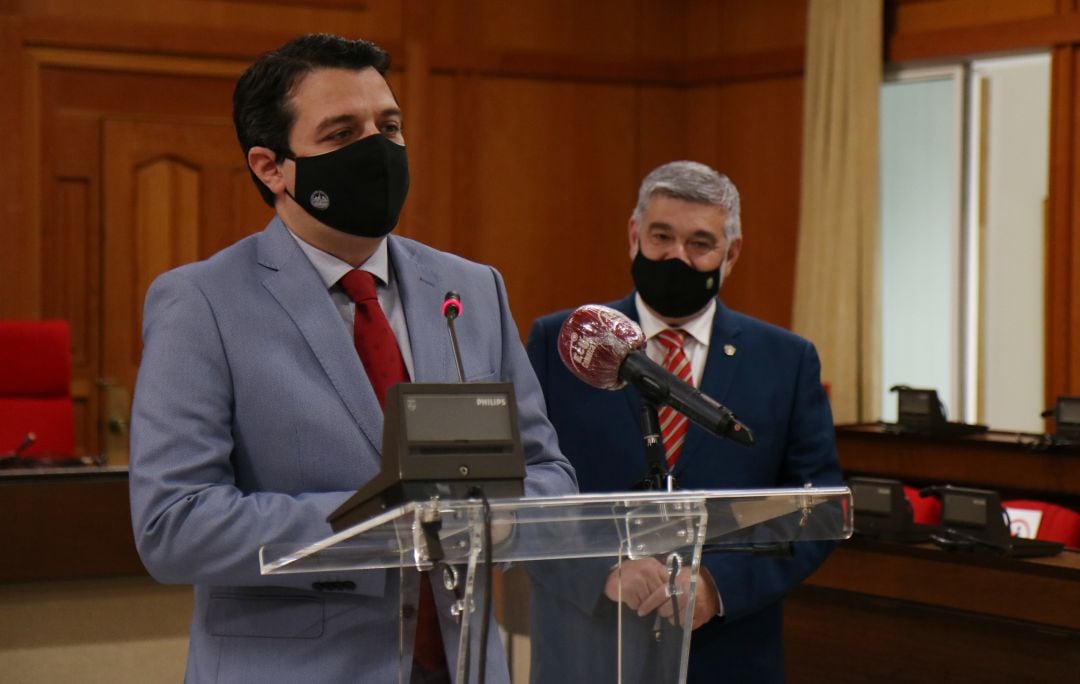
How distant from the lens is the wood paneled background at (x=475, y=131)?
664cm

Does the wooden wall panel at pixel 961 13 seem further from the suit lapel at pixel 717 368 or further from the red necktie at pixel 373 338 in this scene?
the red necktie at pixel 373 338

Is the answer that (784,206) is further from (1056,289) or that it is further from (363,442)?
(363,442)

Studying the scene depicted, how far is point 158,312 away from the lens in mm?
1746

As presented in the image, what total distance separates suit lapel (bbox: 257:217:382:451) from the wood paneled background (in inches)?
197

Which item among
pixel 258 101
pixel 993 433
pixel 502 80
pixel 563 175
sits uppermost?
pixel 502 80

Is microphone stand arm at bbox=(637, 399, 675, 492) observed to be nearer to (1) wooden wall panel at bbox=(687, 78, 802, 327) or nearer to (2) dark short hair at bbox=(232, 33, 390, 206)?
(2) dark short hair at bbox=(232, 33, 390, 206)

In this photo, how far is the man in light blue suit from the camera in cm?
163

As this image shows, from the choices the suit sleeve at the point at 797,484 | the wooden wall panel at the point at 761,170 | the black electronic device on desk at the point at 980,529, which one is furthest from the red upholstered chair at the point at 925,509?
the wooden wall panel at the point at 761,170

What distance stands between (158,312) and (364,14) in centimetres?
580

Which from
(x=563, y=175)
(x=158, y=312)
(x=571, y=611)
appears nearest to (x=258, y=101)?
(x=158, y=312)

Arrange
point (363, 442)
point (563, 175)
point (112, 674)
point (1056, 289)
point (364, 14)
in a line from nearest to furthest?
point (363, 442), point (112, 674), point (1056, 289), point (364, 14), point (563, 175)

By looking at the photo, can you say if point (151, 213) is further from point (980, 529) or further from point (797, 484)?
point (797, 484)

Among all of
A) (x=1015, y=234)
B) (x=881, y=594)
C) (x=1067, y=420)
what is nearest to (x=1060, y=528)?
(x=881, y=594)

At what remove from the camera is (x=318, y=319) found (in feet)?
5.80
